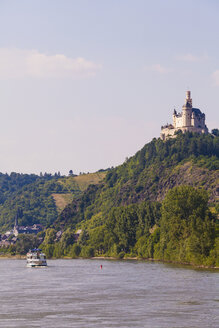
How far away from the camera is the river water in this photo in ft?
170

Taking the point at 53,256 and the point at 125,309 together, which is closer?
the point at 125,309

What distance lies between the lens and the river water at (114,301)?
51.9m

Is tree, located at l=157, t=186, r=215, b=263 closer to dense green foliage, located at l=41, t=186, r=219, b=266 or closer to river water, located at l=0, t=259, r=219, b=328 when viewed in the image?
dense green foliage, located at l=41, t=186, r=219, b=266

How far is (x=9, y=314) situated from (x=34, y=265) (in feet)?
240

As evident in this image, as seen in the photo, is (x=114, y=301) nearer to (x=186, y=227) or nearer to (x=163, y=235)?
(x=186, y=227)

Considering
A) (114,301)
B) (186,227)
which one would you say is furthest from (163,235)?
(114,301)

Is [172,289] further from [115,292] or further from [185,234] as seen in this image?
[185,234]

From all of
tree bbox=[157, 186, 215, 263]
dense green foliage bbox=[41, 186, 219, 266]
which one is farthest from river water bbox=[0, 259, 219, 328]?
dense green foliage bbox=[41, 186, 219, 266]

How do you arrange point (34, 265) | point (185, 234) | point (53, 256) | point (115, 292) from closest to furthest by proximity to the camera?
point (115, 292), point (185, 234), point (34, 265), point (53, 256)

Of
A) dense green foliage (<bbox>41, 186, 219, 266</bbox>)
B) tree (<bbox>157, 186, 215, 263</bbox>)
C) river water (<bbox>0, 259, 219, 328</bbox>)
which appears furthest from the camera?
dense green foliage (<bbox>41, 186, 219, 266</bbox>)

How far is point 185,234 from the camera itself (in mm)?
117438

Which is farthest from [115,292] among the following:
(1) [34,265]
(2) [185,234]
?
(1) [34,265]

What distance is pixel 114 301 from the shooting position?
210ft

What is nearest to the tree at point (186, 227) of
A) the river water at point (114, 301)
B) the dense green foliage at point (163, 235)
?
the dense green foliage at point (163, 235)
